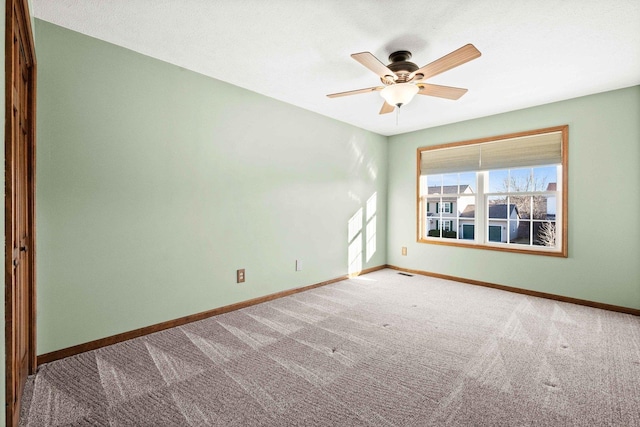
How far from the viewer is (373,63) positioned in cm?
209

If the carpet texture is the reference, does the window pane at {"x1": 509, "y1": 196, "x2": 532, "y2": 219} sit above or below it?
above

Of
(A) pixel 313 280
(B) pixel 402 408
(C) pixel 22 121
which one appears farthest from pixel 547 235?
(C) pixel 22 121

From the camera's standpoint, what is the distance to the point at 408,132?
493 cm

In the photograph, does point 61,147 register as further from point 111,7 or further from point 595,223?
point 595,223

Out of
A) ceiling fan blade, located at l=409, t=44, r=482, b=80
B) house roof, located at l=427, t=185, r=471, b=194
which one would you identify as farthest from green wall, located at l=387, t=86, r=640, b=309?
ceiling fan blade, located at l=409, t=44, r=482, b=80

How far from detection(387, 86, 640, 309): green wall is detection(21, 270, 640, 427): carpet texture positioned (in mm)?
444

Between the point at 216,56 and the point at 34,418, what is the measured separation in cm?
267

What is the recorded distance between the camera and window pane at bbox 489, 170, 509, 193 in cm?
401

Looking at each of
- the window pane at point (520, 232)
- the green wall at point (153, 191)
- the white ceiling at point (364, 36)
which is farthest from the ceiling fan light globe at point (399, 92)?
the window pane at point (520, 232)

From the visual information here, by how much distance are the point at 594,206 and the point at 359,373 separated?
3.33 meters

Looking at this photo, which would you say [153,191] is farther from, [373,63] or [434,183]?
[434,183]

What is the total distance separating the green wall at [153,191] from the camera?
2.09m

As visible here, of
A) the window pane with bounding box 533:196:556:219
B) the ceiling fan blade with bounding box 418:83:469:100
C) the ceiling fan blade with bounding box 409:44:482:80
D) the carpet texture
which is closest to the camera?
the carpet texture

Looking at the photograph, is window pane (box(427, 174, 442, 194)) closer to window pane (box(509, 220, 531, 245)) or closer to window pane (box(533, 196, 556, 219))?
window pane (box(509, 220, 531, 245))
